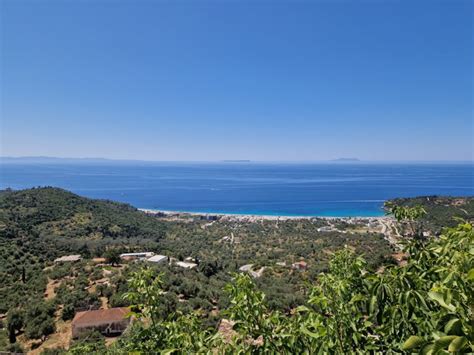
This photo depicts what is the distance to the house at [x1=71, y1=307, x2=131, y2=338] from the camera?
1138 cm

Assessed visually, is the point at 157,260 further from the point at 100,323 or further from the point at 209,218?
the point at 209,218

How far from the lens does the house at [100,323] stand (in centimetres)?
1138

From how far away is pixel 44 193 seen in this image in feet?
143

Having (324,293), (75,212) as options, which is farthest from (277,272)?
(75,212)

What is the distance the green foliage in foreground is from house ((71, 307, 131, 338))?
1107 centimetres

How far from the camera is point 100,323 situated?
11586 millimetres

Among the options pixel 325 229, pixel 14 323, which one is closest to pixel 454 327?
pixel 14 323

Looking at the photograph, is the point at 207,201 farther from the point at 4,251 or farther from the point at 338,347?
the point at 338,347

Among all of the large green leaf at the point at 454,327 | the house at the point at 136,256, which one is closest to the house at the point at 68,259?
the house at the point at 136,256

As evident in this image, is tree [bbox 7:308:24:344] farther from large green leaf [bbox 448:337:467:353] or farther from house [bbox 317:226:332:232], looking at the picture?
house [bbox 317:226:332:232]

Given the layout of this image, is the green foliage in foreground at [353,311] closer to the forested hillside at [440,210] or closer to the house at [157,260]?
the house at [157,260]

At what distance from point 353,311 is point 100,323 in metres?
12.6

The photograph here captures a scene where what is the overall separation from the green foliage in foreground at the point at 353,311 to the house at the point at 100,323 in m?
11.1

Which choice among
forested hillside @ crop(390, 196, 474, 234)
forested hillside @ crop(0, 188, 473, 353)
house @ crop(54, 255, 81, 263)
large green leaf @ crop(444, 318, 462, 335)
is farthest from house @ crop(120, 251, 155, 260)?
forested hillside @ crop(390, 196, 474, 234)
